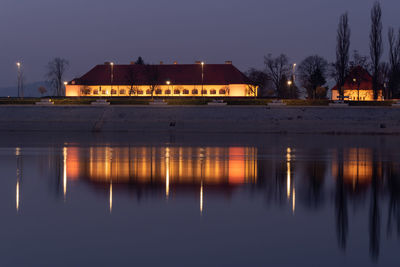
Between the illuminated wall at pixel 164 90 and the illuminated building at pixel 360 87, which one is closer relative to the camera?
the illuminated building at pixel 360 87

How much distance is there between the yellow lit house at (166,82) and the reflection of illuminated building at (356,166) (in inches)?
2300

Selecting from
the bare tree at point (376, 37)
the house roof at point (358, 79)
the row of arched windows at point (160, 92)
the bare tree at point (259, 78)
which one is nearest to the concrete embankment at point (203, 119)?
the bare tree at point (376, 37)

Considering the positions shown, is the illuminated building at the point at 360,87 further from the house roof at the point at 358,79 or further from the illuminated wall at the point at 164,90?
the illuminated wall at the point at 164,90

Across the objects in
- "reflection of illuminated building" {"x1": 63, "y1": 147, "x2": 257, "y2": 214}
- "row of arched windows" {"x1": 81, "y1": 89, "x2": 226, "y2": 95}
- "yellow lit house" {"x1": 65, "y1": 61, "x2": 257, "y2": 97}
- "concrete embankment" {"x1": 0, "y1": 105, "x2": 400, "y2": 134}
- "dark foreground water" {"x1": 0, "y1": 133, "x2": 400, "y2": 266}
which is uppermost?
"yellow lit house" {"x1": 65, "y1": 61, "x2": 257, "y2": 97}

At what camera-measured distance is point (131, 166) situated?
22.5 m

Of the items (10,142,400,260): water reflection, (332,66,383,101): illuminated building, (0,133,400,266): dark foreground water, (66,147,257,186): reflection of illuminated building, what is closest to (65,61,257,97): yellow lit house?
(332,66,383,101): illuminated building

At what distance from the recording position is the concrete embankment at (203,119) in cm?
5253

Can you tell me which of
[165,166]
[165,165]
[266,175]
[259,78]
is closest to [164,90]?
[259,78]

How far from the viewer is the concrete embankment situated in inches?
2068

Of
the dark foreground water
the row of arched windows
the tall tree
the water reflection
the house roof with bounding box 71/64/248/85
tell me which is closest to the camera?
the dark foreground water

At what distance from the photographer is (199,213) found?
13133mm

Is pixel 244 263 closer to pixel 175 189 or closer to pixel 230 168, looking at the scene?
pixel 175 189

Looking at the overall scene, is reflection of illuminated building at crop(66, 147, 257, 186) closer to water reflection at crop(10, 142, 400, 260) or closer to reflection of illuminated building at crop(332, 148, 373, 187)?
A: water reflection at crop(10, 142, 400, 260)

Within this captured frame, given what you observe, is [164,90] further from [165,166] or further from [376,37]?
[165,166]
